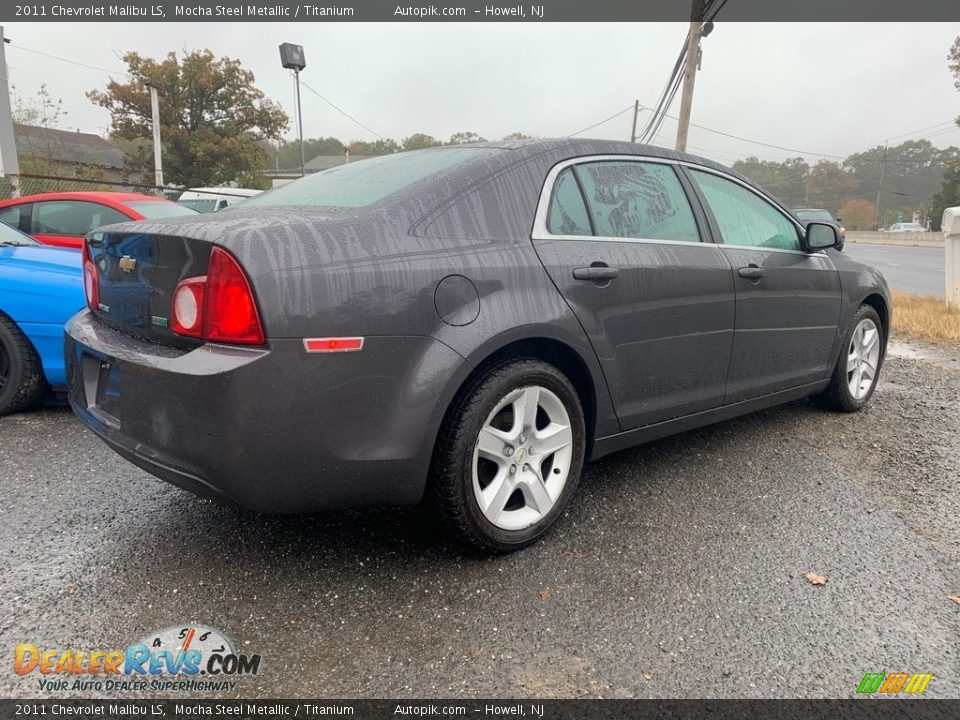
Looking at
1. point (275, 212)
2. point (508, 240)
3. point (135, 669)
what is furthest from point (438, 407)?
point (135, 669)

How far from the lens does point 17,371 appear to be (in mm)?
3693

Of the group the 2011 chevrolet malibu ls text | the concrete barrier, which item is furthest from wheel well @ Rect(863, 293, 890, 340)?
the concrete barrier

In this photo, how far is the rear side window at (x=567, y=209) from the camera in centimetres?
255

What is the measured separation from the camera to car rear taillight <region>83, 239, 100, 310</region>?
8.16ft

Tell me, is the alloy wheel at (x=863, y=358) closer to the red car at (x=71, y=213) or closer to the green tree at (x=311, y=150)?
the red car at (x=71, y=213)

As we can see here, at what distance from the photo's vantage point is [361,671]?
1.83 metres

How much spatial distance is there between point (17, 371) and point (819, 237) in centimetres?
466

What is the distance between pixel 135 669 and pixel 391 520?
1.11 m

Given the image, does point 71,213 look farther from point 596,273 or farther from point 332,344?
point 596,273

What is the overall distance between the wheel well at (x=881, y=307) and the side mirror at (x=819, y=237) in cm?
84

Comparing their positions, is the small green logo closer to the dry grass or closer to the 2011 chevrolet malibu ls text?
the 2011 chevrolet malibu ls text

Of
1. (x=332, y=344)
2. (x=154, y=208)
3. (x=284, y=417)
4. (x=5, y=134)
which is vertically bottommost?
(x=284, y=417)

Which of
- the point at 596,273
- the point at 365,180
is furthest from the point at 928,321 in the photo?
the point at 365,180

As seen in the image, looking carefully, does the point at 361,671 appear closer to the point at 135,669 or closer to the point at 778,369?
the point at 135,669
